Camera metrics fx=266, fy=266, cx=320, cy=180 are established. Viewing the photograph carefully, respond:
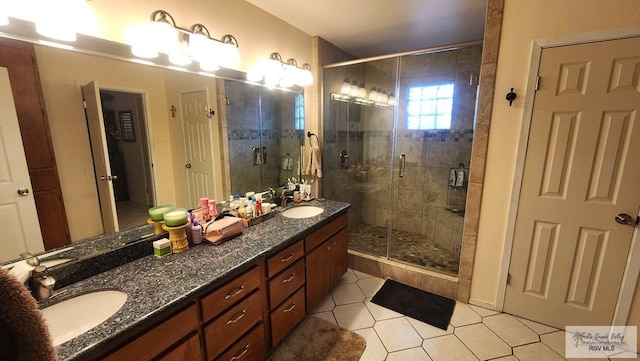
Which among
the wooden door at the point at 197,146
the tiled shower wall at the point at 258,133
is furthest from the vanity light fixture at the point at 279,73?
the wooden door at the point at 197,146

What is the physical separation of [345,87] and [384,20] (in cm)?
91

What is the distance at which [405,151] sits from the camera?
346cm

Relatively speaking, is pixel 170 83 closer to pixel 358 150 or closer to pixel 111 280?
pixel 111 280

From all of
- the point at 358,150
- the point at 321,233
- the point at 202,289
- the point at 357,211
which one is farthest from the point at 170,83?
the point at 357,211

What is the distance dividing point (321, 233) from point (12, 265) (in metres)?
1.61

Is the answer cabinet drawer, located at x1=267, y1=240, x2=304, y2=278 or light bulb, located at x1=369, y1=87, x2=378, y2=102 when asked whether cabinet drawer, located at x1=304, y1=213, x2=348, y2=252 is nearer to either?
cabinet drawer, located at x1=267, y1=240, x2=304, y2=278

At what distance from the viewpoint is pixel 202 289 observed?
1178 mm

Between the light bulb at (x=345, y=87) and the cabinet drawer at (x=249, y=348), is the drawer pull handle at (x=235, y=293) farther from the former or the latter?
the light bulb at (x=345, y=87)

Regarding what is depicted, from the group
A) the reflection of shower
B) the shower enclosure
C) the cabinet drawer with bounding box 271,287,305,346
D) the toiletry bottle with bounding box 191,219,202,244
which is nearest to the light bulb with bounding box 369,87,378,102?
the shower enclosure

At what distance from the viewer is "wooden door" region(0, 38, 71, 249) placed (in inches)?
43.3

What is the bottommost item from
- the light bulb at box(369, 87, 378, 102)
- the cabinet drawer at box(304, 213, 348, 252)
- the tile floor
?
the tile floor

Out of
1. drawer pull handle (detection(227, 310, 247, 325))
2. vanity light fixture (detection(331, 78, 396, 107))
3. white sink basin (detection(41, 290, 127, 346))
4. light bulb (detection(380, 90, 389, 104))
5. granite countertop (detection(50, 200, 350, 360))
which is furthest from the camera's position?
light bulb (detection(380, 90, 389, 104))

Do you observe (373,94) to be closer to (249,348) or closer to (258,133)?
(258,133)

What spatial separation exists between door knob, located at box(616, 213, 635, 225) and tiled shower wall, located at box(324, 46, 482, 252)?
1.32 m
